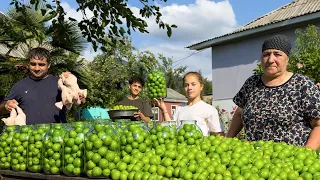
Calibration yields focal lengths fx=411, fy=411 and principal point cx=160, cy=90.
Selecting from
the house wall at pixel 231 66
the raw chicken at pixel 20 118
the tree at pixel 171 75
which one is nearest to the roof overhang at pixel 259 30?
the house wall at pixel 231 66

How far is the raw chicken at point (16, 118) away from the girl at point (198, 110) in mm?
1534

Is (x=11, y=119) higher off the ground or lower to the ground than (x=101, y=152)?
higher

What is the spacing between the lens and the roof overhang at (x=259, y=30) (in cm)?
1186

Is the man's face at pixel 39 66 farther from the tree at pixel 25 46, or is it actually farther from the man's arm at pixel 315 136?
the tree at pixel 25 46

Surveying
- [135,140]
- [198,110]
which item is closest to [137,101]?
[198,110]

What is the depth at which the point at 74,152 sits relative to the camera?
9.09 ft

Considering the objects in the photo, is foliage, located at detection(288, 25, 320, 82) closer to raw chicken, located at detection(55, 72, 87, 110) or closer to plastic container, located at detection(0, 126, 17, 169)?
raw chicken, located at detection(55, 72, 87, 110)

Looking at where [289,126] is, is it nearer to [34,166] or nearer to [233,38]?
[34,166]

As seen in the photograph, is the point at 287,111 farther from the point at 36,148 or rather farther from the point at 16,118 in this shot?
the point at 16,118

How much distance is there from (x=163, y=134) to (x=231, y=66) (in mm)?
12876

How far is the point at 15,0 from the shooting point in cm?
653

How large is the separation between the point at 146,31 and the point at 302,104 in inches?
116

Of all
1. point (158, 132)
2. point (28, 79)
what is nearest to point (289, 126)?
point (158, 132)

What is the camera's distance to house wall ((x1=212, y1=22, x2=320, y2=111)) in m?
14.3
